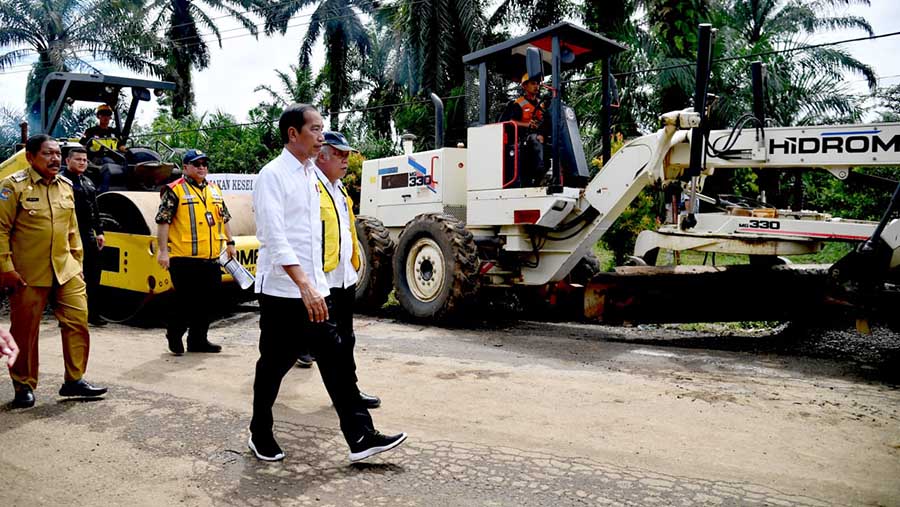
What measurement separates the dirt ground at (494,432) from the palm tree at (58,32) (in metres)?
24.8

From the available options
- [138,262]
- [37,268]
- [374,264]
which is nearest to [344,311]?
[37,268]

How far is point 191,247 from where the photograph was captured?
6727 mm

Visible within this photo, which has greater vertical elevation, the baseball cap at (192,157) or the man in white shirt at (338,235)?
the baseball cap at (192,157)

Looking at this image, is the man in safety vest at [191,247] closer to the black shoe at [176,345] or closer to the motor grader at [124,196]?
the black shoe at [176,345]

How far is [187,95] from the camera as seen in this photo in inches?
1359

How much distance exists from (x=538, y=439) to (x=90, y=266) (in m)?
6.49

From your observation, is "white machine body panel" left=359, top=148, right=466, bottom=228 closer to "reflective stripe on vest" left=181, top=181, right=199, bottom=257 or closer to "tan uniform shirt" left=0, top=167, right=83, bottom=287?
"reflective stripe on vest" left=181, top=181, right=199, bottom=257

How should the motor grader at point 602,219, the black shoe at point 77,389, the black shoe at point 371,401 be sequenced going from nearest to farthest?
the black shoe at point 371,401 → the black shoe at point 77,389 → the motor grader at point 602,219

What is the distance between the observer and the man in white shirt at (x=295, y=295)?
12.2 feet

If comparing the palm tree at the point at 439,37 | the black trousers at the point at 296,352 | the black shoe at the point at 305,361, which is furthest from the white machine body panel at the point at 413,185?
the palm tree at the point at 439,37

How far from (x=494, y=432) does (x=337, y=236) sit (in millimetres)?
1400

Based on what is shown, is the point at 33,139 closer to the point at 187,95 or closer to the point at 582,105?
the point at 582,105

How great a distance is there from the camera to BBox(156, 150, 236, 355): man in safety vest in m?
6.68

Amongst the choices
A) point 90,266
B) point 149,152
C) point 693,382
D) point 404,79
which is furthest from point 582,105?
point 693,382
